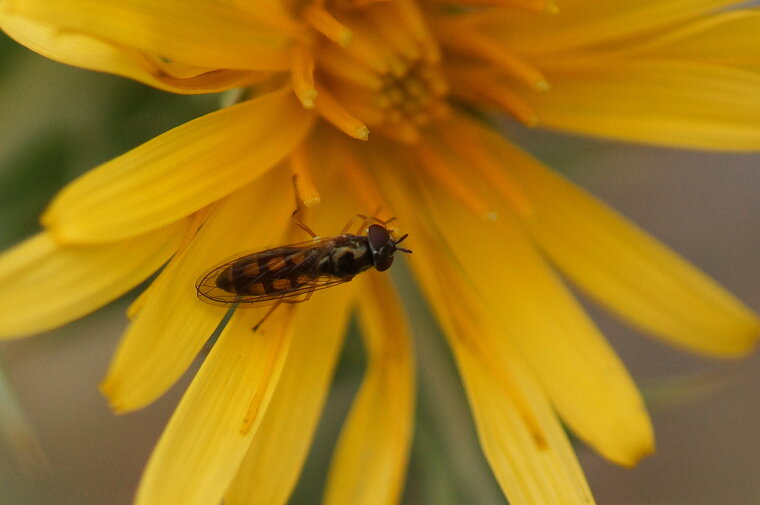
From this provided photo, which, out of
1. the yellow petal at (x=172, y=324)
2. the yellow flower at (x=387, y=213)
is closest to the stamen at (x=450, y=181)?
the yellow flower at (x=387, y=213)

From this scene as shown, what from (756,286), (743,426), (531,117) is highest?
(756,286)

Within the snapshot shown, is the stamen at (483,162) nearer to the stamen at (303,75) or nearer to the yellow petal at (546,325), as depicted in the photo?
the yellow petal at (546,325)

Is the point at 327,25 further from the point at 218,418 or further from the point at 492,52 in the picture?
the point at 218,418

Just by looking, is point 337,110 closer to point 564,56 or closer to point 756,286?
point 564,56

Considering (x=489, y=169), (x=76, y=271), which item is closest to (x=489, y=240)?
(x=489, y=169)

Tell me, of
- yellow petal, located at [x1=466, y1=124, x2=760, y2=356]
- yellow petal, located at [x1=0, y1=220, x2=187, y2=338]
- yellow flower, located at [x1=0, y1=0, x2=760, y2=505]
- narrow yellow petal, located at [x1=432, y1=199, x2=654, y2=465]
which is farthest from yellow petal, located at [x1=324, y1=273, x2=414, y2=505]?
yellow petal, located at [x1=0, y1=220, x2=187, y2=338]

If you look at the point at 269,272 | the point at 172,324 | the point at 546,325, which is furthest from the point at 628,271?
the point at 172,324
